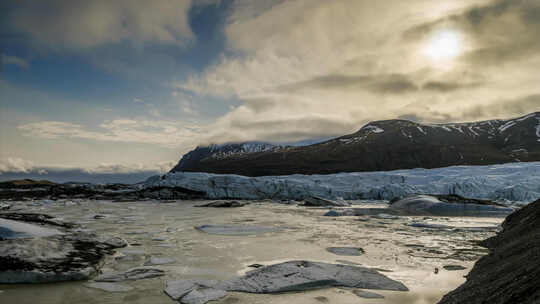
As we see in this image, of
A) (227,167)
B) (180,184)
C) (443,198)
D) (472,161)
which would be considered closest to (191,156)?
(227,167)

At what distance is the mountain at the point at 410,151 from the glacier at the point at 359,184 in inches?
1601

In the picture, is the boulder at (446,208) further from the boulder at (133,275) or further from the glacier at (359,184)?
the boulder at (133,275)

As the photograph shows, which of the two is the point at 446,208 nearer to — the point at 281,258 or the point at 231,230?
the point at 231,230

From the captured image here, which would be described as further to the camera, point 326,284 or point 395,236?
point 395,236

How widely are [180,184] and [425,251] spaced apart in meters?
27.0

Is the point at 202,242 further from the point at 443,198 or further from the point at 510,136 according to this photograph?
the point at 510,136

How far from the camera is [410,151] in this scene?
8281 cm

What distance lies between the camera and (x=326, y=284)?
347cm

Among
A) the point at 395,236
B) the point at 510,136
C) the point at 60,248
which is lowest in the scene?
the point at 395,236

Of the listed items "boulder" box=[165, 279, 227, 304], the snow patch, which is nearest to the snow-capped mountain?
the snow patch

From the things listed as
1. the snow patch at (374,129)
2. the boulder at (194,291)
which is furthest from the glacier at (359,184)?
the snow patch at (374,129)

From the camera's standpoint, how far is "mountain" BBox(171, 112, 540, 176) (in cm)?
7600

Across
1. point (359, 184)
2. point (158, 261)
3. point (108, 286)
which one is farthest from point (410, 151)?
point (108, 286)

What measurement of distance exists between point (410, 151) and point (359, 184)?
193ft
